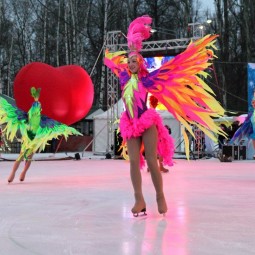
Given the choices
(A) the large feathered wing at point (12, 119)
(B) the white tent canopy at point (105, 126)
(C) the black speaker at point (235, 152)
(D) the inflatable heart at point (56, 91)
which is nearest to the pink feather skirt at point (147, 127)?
(A) the large feathered wing at point (12, 119)

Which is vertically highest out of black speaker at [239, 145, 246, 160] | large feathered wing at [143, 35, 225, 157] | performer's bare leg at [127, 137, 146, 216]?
large feathered wing at [143, 35, 225, 157]

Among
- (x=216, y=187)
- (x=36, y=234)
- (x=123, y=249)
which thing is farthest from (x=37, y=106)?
(x=123, y=249)

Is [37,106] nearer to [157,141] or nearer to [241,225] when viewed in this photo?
[157,141]

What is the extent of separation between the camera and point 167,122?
1634cm

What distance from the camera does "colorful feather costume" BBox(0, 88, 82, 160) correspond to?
6.62 meters

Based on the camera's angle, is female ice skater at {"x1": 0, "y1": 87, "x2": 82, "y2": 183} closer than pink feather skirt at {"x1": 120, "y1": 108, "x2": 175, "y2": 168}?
No

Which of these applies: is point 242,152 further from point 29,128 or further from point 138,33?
point 138,33

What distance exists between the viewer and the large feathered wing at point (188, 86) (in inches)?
156

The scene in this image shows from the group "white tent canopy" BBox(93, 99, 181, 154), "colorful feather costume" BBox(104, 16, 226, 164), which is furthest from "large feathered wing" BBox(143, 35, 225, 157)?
"white tent canopy" BBox(93, 99, 181, 154)

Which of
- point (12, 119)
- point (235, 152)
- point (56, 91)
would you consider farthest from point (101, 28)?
point (12, 119)

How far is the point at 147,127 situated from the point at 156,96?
39 centimetres

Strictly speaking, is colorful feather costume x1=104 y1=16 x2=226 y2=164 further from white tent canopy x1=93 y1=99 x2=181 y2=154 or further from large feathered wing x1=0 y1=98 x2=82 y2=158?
white tent canopy x1=93 y1=99 x2=181 y2=154

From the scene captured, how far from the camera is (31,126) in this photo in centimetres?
668

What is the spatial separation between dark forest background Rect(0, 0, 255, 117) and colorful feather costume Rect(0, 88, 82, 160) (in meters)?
18.6
